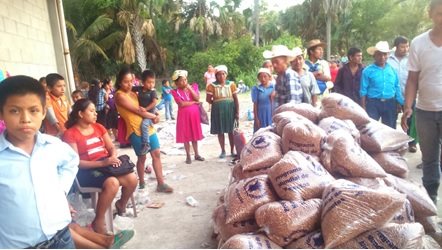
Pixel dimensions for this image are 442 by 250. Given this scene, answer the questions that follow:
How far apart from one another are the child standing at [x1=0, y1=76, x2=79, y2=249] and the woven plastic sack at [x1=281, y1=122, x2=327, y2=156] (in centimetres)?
159

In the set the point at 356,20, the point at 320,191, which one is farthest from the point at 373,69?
the point at 356,20

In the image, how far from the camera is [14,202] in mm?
1578

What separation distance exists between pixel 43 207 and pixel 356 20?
3106 cm

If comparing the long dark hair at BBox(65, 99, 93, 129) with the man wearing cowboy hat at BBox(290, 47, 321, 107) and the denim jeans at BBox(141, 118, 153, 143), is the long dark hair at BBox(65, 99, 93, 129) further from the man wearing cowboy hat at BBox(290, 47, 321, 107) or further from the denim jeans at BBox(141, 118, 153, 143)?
the man wearing cowboy hat at BBox(290, 47, 321, 107)

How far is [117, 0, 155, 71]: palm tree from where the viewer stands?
1843cm

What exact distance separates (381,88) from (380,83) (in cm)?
7

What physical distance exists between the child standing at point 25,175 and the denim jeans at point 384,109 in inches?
168

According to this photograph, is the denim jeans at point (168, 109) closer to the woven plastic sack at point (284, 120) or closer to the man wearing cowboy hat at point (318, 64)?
the man wearing cowboy hat at point (318, 64)

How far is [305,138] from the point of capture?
234 centimetres

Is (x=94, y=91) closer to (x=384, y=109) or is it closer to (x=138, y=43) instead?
(x=384, y=109)

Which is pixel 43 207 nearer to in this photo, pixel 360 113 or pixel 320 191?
pixel 320 191

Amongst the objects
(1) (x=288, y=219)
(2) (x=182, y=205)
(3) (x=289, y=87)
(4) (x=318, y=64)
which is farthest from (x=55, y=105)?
(4) (x=318, y=64)

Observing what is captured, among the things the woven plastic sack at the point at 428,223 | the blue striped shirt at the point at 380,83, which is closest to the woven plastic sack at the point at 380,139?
the woven plastic sack at the point at 428,223

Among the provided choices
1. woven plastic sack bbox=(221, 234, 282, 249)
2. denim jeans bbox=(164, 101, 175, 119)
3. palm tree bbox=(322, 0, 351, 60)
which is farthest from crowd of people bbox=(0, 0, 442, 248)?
palm tree bbox=(322, 0, 351, 60)
